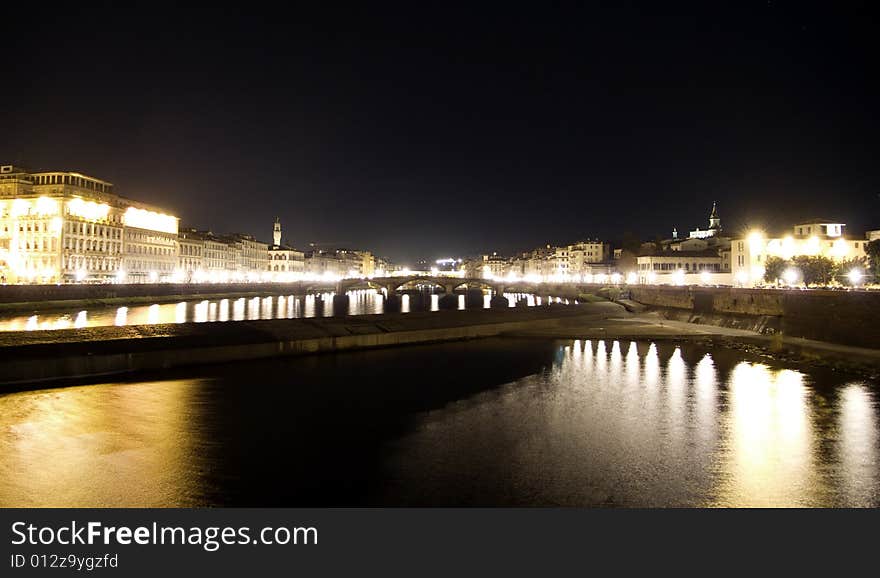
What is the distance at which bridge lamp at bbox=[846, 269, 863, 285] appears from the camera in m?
58.3

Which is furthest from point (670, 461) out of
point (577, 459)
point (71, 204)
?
point (71, 204)

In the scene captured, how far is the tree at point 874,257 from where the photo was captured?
59.0 m

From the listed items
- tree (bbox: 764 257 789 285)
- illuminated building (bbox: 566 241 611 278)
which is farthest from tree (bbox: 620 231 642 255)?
tree (bbox: 764 257 789 285)

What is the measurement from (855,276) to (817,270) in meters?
4.08

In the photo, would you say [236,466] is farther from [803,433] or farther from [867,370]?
[867,370]

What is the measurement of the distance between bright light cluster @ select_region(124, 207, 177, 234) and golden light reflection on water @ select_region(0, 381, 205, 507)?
3622 inches

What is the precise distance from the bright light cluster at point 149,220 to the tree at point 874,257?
10900cm

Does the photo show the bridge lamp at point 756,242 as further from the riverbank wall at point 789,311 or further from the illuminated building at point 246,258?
the illuminated building at point 246,258

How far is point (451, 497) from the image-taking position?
12.2 m

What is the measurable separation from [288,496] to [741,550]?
28.4ft

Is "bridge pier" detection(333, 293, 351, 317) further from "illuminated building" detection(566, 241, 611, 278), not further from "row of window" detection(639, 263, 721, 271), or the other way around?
"illuminated building" detection(566, 241, 611, 278)

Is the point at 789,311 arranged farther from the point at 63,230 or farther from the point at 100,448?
the point at 63,230

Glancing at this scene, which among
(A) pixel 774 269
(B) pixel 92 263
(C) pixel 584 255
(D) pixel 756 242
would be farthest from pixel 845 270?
(C) pixel 584 255

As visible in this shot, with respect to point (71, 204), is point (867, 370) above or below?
below
